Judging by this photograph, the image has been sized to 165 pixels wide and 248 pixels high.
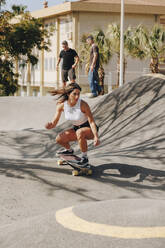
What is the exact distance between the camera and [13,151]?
1139 cm

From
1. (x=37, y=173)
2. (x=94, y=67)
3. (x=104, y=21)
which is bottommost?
(x=37, y=173)

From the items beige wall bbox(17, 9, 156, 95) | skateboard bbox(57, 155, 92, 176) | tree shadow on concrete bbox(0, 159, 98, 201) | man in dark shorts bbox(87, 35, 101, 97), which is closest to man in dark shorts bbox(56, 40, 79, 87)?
man in dark shorts bbox(87, 35, 101, 97)

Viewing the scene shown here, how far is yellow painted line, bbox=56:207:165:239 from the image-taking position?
3837 mm

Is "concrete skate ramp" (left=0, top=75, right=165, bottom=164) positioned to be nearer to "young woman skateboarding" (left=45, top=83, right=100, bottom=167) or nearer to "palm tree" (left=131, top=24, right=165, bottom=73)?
"young woman skateboarding" (left=45, top=83, right=100, bottom=167)

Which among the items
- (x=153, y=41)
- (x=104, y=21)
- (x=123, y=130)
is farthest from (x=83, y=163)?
(x=104, y=21)

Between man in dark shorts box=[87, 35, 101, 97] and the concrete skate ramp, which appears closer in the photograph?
the concrete skate ramp

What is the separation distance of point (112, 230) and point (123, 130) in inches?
281

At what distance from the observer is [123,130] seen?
11.0 metres

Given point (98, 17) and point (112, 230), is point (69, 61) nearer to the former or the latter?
point (112, 230)

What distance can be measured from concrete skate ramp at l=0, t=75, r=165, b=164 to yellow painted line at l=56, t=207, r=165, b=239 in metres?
3.54

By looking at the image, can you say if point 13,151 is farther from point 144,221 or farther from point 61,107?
point 144,221

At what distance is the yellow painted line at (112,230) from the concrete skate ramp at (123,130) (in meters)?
3.54

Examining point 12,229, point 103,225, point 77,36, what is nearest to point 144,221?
point 103,225

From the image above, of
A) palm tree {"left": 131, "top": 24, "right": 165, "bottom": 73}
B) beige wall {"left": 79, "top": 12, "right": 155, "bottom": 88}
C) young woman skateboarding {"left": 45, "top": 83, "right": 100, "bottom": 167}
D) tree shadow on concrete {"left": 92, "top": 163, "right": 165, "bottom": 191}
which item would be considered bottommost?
tree shadow on concrete {"left": 92, "top": 163, "right": 165, "bottom": 191}
